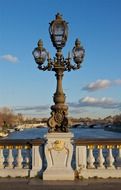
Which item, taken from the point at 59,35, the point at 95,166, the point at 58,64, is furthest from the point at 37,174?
the point at 59,35

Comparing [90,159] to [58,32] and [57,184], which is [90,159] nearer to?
[57,184]

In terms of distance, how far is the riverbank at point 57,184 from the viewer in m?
11.3

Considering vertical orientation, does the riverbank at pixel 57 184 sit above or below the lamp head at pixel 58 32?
below

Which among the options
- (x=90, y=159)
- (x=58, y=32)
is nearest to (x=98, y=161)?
(x=90, y=159)

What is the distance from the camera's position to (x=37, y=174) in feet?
41.8

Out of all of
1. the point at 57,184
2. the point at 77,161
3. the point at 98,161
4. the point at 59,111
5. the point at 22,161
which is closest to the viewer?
the point at 57,184

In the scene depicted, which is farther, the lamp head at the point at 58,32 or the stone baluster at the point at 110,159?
the lamp head at the point at 58,32

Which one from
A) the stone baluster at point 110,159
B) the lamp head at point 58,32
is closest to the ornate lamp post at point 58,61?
the lamp head at point 58,32

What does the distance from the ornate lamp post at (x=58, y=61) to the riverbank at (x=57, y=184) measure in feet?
5.44

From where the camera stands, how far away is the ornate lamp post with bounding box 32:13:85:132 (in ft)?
42.3

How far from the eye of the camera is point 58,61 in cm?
1320

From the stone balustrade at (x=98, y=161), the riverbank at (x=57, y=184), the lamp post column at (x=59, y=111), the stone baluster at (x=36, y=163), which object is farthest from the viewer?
the lamp post column at (x=59, y=111)

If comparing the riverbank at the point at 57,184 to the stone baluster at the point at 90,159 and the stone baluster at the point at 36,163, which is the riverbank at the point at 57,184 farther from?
the stone baluster at the point at 90,159

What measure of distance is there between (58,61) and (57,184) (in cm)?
376
